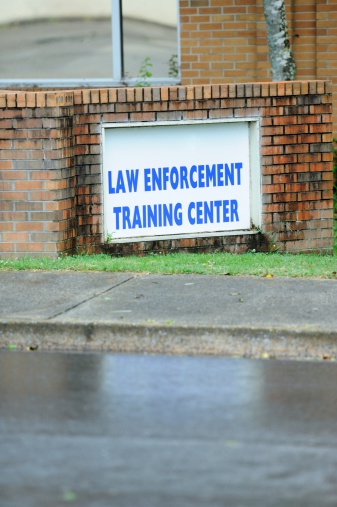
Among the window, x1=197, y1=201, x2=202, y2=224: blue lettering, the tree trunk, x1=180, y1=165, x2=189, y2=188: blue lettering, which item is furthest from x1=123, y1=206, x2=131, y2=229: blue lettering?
the window

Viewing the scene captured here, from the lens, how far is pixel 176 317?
725 centimetres

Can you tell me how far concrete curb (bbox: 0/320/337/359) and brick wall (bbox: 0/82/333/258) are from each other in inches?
95.9

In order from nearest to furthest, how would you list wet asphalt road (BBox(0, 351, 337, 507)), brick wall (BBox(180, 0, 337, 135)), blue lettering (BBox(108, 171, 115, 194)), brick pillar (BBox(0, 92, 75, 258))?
wet asphalt road (BBox(0, 351, 337, 507)) < brick pillar (BBox(0, 92, 75, 258)) < blue lettering (BBox(108, 171, 115, 194)) < brick wall (BBox(180, 0, 337, 135))

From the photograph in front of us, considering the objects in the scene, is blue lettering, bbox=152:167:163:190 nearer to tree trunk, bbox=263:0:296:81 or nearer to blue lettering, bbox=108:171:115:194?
blue lettering, bbox=108:171:115:194

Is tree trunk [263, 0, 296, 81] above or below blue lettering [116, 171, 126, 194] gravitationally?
above

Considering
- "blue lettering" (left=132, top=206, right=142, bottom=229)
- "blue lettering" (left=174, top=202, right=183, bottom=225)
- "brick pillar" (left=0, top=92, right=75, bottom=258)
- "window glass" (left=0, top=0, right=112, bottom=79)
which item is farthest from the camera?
"window glass" (left=0, top=0, right=112, bottom=79)

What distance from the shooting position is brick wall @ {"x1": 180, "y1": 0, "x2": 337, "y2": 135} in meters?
13.7

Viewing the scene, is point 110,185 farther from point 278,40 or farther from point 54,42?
point 54,42

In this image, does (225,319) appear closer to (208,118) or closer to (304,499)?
(304,499)

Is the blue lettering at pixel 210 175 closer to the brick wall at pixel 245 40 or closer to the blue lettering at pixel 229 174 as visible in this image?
the blue lettering at pixel 229 174

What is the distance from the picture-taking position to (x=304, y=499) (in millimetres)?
4465

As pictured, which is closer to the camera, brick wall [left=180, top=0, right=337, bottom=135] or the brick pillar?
the brick pillar

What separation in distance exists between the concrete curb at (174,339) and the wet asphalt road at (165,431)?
0.72 feet

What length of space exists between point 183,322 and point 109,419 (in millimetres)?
1672
